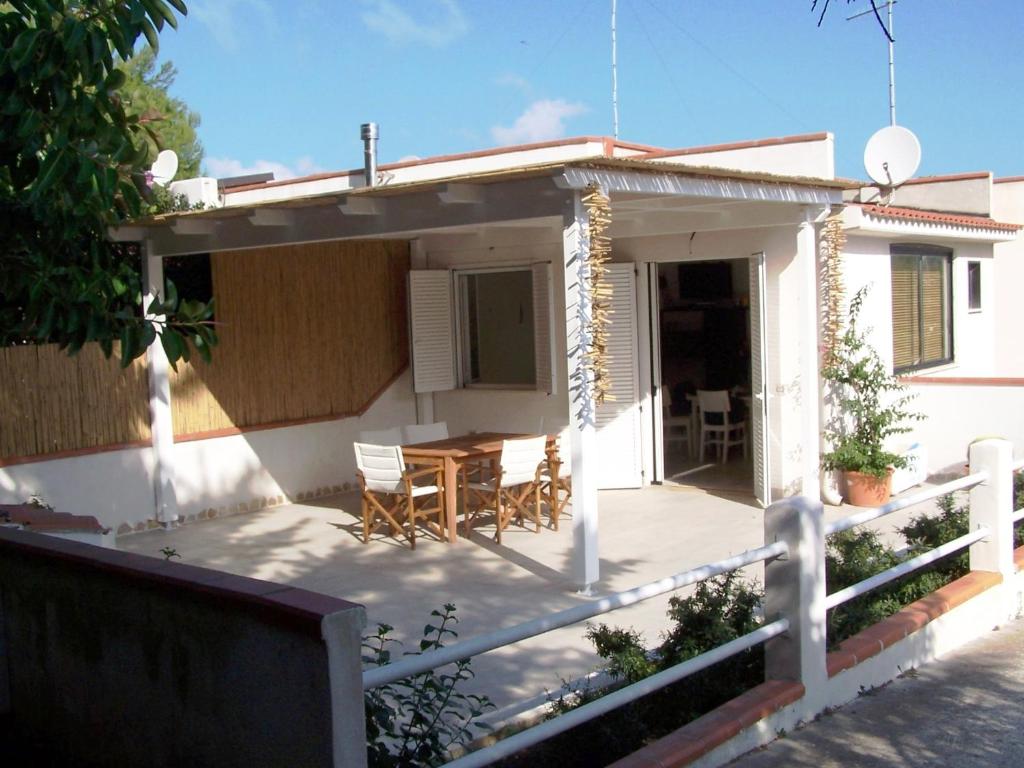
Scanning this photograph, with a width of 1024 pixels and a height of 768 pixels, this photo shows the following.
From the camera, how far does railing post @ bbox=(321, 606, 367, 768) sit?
2691 millimetres

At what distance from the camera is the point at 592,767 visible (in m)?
3.92

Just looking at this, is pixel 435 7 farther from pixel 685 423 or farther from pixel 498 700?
pixel 498 700

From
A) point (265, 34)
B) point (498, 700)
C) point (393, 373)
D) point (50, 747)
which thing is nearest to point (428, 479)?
point (393, 373)

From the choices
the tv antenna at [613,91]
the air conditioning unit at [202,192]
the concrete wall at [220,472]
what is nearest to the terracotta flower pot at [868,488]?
the concrete wall at [220,472]

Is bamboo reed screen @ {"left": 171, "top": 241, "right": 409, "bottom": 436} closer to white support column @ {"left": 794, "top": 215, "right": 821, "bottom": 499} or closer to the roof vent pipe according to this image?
the roof vent pipe

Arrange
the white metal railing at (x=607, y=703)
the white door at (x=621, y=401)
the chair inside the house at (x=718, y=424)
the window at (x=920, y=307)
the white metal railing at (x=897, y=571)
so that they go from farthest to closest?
the chair inside the house at (x=718, y=424)
the window at (x=920, y=307)
the white door at (x=621, y=401)
the white metal railing at (x=897, y=571)
the white metal railing at (x=607, y=703)

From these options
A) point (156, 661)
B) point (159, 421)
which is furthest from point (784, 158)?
point (156, 661)

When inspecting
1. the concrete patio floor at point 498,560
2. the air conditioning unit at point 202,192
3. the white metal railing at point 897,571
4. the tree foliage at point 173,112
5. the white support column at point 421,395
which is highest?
the tree foliage at point 173,112

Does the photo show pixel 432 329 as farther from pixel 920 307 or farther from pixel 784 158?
pixel 920 307

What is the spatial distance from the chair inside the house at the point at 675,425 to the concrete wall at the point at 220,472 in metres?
2.93

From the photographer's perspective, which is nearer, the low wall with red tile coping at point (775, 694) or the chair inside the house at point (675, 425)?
the low wall with red tile coping at point (775, 694)

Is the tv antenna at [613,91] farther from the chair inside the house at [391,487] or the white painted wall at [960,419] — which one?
the chair inside the house at [391,487]

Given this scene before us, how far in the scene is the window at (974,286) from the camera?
542 inches

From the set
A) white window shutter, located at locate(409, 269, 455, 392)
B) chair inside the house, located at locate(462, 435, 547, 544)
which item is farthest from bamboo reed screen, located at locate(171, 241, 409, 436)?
chair inside the house, located at locate(462, 435, 547, 544)
